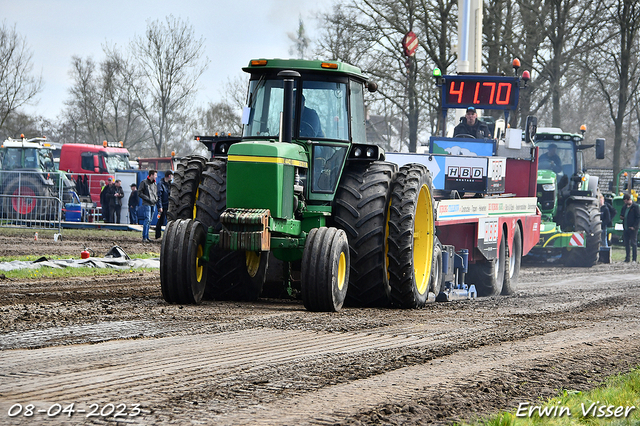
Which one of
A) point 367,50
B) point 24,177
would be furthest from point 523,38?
point 24,177

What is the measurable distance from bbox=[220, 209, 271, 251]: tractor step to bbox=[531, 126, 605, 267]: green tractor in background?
40.4ft

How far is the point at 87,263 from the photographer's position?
13406 mm

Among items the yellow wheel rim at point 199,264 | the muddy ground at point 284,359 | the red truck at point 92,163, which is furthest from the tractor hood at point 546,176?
the red truck at point 92,163

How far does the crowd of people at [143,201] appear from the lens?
1991 cm

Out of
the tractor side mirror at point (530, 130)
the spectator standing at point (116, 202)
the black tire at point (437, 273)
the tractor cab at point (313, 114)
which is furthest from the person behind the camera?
the spectator standing at point (116, 202)

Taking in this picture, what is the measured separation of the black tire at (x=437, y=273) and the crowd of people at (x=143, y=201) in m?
8.65

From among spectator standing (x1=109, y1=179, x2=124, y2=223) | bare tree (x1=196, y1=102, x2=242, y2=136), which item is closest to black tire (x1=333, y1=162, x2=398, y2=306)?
spectator standing (x1=109, y1=179, x2=124, y2=223)

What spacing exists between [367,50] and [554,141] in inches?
506

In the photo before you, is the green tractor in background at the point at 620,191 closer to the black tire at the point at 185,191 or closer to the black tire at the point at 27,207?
the black tire at the point at 27,207

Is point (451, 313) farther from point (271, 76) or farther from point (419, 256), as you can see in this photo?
point (271, 76)

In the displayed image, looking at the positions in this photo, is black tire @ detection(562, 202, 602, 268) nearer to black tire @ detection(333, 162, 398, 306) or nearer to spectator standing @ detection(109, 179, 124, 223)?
black tire @ detection(333, 162, 398, 306)

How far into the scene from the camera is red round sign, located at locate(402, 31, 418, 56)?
2891 cm

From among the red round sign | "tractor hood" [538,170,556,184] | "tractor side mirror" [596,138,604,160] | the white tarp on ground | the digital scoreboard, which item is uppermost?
the red round sign

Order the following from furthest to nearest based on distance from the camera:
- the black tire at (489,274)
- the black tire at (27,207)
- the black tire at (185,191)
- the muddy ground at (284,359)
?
the black tire at (27,207) → the black tire at (489,274) → the black tire at (185,191) → the muddy ground at (284,359)
